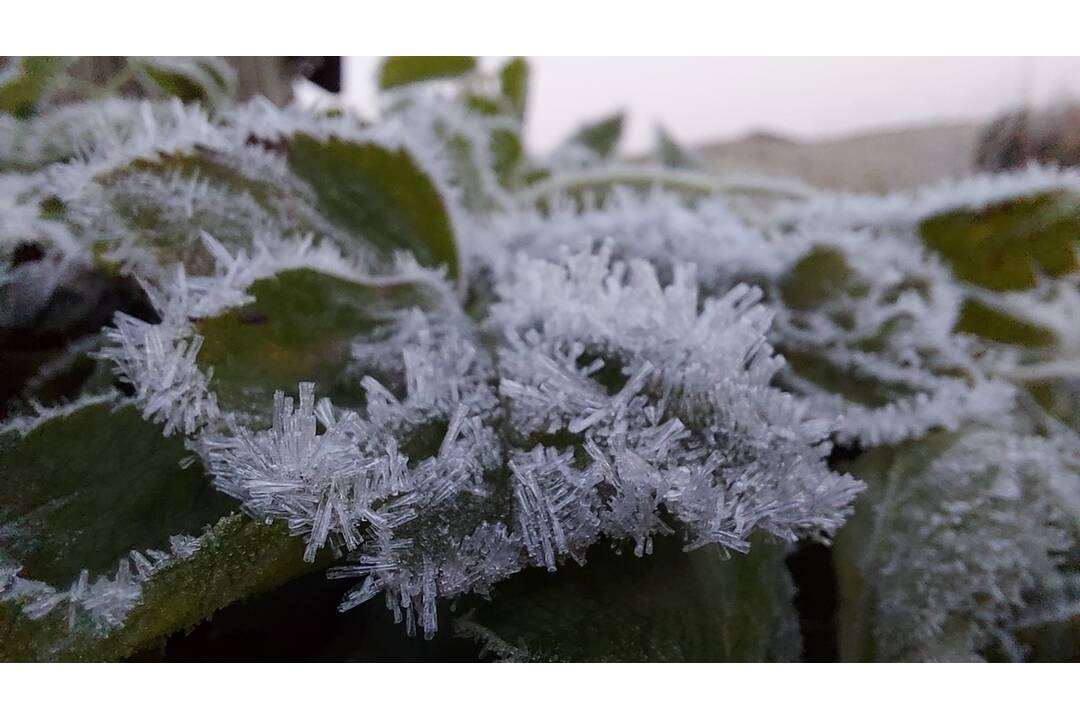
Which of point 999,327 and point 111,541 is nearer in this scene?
point 111,541

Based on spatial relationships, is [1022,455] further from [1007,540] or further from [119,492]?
[119,492]

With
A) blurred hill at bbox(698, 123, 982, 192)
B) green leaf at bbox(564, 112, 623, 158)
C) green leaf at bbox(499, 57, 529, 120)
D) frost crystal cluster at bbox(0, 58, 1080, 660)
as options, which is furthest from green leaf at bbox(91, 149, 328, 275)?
blurred hill at bbox(698, 123, 982, 192)

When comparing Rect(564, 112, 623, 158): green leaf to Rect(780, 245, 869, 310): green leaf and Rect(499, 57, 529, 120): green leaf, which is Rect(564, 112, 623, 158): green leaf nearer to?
Rect(499, 57, 529, 120): green leaf

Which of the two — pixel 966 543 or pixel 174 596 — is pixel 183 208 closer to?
pixel 174 596

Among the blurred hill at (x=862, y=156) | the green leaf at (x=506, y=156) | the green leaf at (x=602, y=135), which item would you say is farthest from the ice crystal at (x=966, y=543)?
the blurred hill at (x=862, y=156)

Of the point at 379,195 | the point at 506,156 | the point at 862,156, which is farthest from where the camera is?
the point at 862,156

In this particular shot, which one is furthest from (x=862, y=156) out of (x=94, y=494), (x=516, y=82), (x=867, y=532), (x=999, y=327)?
(x=94, y=494)
